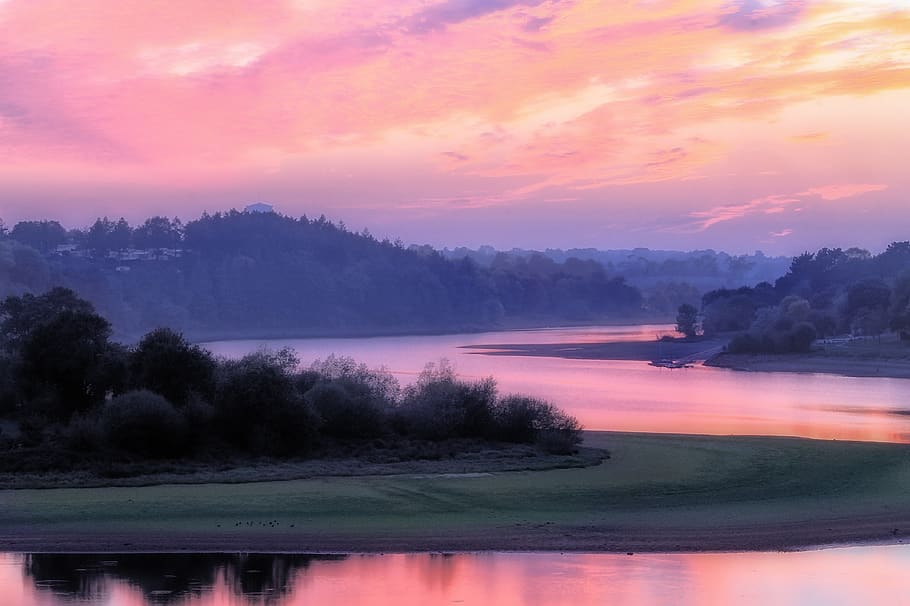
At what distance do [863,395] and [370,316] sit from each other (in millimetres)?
114995

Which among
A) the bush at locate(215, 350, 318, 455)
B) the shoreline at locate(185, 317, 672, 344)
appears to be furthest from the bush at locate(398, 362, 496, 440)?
the shoreline at locate(185, 317, 672, 344)

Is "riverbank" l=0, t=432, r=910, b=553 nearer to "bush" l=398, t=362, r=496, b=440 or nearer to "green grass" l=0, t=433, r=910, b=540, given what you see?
"green grass" l=0, t=433, r=910, b=540

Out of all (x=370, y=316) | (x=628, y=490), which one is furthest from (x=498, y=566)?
(x=370, y=316)

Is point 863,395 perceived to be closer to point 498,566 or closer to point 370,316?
point 498,566

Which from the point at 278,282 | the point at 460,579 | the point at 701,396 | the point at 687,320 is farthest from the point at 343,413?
the point at 278,282

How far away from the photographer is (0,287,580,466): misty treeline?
2552 cm

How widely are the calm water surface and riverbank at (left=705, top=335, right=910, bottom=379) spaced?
3315mm

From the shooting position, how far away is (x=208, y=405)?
27359 millimetres

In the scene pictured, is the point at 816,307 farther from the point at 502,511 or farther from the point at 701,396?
the point at 502,511

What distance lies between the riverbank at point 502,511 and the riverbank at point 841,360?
5392cm

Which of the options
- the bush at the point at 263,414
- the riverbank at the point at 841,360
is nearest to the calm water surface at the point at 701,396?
the riverbank at the point at 841,360

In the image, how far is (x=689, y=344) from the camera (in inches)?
4040

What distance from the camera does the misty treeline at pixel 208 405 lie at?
25.5 m

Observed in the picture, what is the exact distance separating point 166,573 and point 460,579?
438 cm
